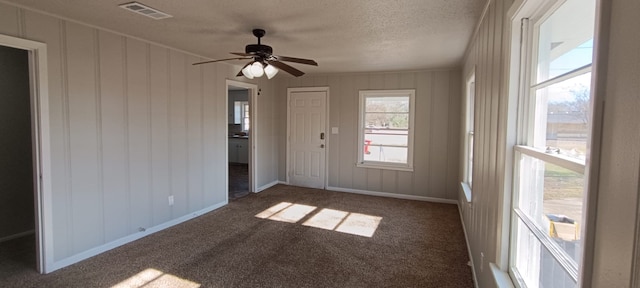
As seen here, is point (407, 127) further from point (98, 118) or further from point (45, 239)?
point (45, 239)

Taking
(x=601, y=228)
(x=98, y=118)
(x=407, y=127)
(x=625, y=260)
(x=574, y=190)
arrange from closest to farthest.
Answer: (x=625, y=260), (x=601, y=228), (x=574, y=190), (x=98, y=118), (x=407, y=127)

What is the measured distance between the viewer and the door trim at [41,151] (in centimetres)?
267

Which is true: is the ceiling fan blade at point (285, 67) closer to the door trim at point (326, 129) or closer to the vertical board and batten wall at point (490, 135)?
the vertical board and batten wall at point (490, 135)

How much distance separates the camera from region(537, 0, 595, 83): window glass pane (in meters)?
0.99

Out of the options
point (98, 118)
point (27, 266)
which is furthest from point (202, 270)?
point (98, 118)

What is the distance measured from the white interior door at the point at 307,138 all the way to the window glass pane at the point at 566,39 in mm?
4748

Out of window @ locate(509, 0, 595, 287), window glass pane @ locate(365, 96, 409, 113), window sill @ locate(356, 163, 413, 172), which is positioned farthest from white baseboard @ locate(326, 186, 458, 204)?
window @ locate(509, 0, 595, 287)

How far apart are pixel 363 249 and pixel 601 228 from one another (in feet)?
9.15

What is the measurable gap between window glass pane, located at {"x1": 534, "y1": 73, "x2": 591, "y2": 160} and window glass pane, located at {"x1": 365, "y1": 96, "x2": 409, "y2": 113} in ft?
13.6

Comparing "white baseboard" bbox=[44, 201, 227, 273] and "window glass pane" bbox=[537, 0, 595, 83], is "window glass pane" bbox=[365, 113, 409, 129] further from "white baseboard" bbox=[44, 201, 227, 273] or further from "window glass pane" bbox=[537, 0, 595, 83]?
"window glass pane" bbox=[537, 0, 595, 83]

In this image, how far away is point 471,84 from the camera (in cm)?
406

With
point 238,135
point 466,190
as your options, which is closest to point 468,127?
point 466,190

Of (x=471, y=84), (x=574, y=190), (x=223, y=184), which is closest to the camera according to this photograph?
(x=574, y=190)

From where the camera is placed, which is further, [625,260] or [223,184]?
[223,184]
